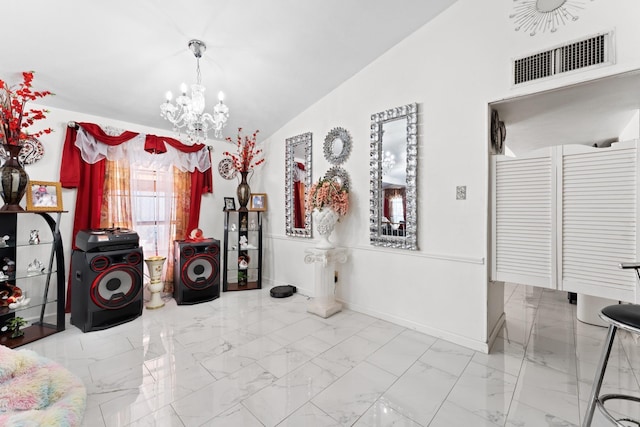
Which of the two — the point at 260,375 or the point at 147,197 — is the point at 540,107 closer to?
the point at 260,375

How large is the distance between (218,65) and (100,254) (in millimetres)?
2265

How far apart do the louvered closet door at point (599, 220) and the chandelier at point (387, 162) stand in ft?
4.48

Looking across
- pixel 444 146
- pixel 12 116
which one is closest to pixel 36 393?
pixel 12 116

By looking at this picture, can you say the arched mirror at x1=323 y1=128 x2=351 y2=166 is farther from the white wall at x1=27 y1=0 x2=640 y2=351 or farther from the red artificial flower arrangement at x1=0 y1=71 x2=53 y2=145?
the red artificial flower arrangement at x1=0 y1=71 x2=53 y2=145

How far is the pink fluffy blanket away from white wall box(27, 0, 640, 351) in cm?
173

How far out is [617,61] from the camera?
172 centimetres

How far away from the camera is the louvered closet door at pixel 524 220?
2057 mm

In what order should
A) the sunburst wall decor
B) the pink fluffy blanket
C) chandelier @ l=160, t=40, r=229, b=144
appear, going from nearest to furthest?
the pink fluffy blanket → the sunburst wall decor → chandelier @ l=160, t=40, r=229, b=144

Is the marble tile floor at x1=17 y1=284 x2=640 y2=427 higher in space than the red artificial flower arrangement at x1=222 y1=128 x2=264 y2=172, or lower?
lower

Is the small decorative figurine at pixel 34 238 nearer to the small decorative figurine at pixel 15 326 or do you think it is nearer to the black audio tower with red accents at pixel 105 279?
the black audio tower with red accents at pixel 105 279

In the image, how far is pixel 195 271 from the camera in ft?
11.3

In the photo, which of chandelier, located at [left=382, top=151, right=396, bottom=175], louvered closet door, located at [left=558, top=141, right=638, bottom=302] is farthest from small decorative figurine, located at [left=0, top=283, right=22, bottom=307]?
louvered closet door, located at [left=558, top=141, right=638, bottom=302]

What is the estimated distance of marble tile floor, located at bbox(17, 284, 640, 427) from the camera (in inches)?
62.1

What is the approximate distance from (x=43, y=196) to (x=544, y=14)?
15.2 feet
